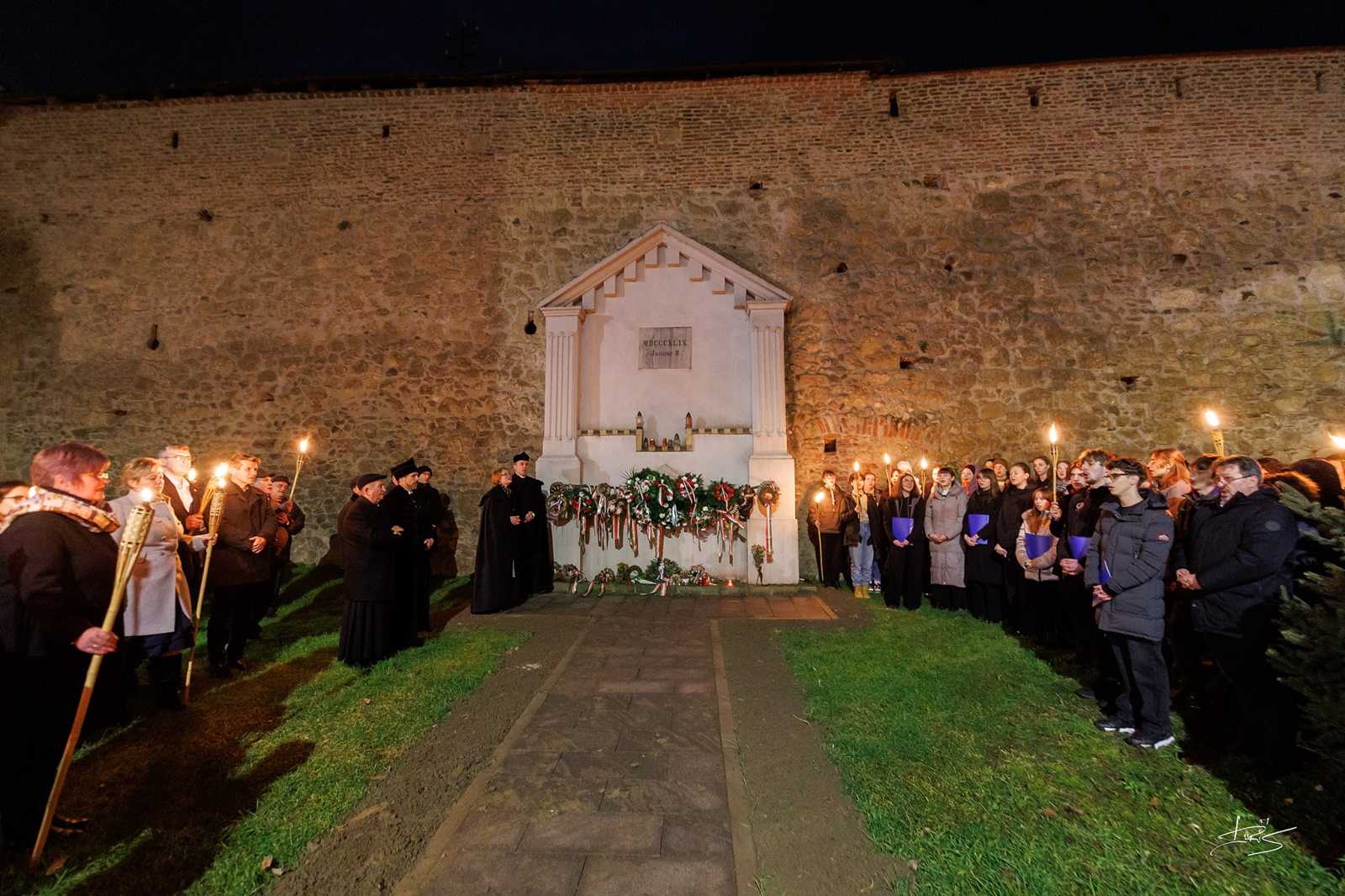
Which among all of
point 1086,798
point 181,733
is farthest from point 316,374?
point 1086,798

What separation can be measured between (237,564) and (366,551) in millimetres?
1145

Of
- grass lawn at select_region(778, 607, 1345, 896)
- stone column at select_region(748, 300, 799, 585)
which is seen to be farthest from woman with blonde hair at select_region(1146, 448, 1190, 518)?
stone column at select_region(748, 300, 799, 585)

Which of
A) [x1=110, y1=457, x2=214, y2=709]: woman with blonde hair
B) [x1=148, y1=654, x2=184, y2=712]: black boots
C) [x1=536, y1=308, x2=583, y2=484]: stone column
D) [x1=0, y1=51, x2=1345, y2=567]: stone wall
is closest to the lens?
[x1=110, y1=457, x2=214, y2=709]: woman with blonde hair

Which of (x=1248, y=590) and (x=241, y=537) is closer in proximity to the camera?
(x=1248, y=590)

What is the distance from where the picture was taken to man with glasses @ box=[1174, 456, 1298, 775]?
3.32 meters

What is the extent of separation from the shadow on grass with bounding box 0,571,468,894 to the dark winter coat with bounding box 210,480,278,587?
0.84 meters

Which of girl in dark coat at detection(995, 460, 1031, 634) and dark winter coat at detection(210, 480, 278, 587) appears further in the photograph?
girl in dark coat at detection(995, 460, 1031, 634)

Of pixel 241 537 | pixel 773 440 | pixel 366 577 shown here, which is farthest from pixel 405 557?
pixel 773 440

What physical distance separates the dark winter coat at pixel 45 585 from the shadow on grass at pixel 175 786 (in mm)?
901

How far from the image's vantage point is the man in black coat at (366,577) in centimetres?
504

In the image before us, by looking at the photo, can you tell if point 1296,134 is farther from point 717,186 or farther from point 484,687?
point 484,687

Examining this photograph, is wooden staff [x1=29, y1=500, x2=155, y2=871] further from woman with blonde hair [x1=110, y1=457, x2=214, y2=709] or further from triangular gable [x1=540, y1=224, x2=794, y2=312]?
triangular gable [x1=540, y1=224, x2=794, y2=312]

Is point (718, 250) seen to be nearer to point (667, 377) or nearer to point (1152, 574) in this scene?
point (667, 377)

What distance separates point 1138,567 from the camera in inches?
142
